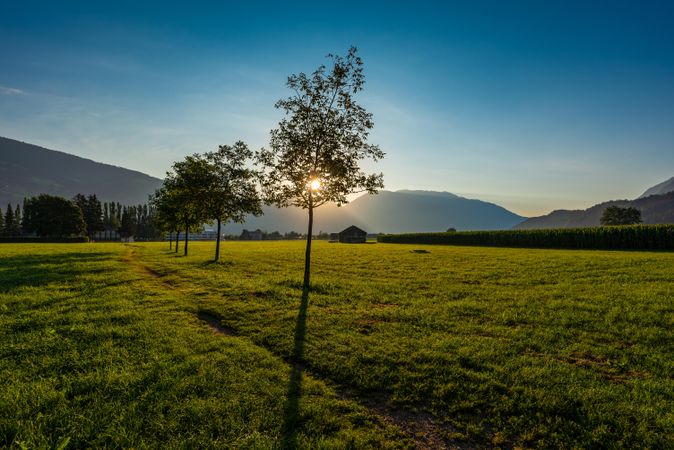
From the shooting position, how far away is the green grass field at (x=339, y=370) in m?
5.61

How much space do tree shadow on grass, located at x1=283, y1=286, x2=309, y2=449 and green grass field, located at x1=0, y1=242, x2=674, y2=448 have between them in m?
0.03

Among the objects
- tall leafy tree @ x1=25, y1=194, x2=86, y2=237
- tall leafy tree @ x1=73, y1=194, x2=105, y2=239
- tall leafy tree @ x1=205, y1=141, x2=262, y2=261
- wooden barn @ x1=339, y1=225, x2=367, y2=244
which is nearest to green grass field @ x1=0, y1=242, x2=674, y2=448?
tall leafy tree @ x1=205, y1=141, x2=262, y2=261

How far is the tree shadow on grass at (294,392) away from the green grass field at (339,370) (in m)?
0.03

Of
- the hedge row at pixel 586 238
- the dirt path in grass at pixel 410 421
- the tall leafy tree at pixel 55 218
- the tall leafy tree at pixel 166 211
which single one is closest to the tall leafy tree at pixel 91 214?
the tall leafy tree at pixel 55 218

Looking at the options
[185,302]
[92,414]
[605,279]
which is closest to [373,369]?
[92,414]

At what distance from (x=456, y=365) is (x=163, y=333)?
366 inches

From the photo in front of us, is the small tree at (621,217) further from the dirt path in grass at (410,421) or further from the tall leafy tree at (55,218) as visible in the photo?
the tall leafy tree at (55,218)

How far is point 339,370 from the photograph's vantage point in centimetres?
814

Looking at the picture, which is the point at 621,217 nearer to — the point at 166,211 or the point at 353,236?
the point at 353,236

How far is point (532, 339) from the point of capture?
406 inches

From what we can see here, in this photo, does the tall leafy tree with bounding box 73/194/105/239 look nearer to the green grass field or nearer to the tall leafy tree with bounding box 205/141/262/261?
the tall leafy tree with bounding box 205/141/262/261

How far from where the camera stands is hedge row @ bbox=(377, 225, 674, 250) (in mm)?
48000

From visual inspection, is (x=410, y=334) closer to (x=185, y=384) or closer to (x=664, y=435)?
(x=664, y=435)

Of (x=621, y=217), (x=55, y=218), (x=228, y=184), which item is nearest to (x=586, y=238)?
(x=228, y=184)
